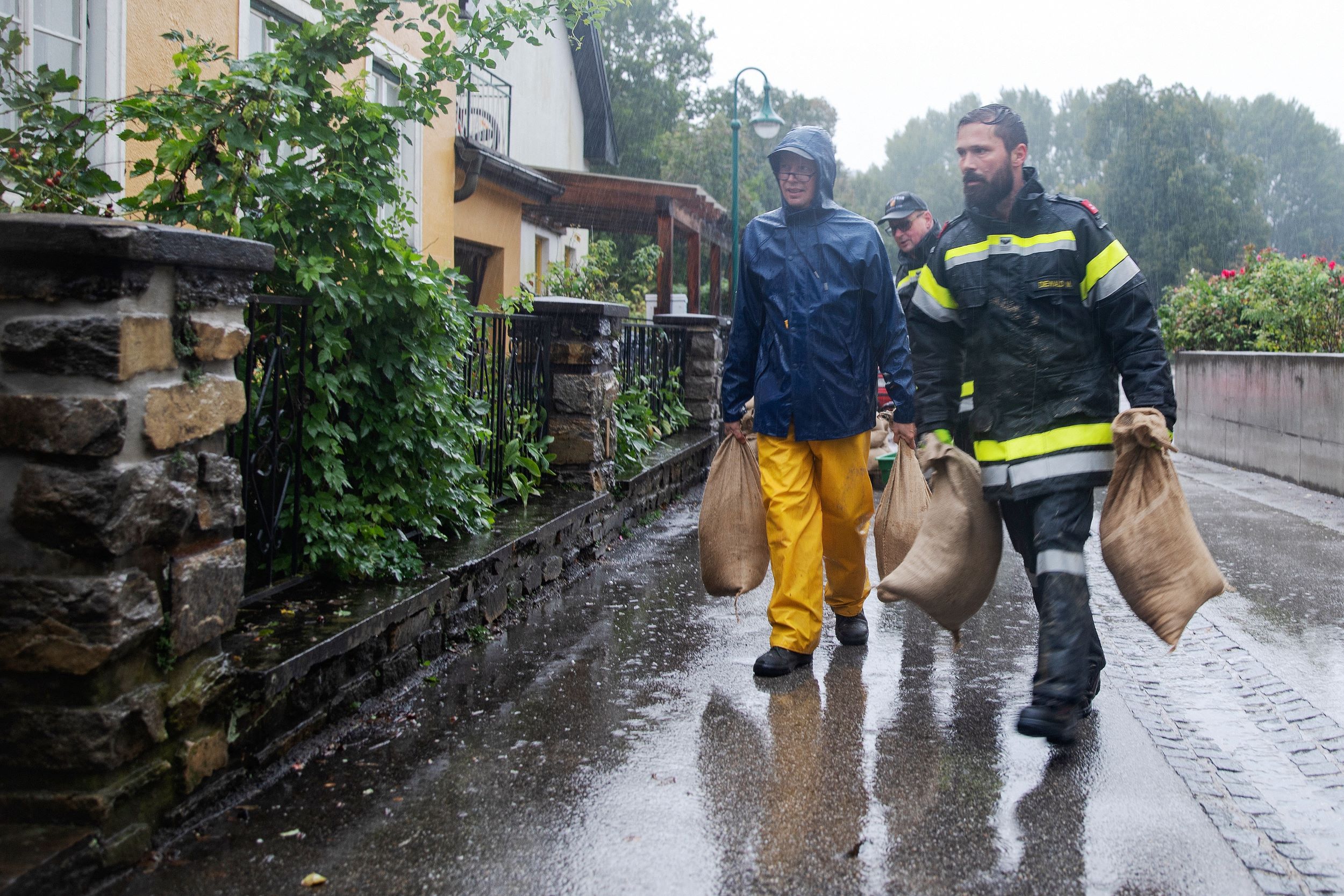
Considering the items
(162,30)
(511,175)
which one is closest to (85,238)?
(162,30)

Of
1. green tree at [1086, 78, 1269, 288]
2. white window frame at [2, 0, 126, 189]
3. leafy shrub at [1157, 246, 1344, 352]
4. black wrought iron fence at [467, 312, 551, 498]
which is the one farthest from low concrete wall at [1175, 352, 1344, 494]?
green tree at [1086, 78, 1269, 288]

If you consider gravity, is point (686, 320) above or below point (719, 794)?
above

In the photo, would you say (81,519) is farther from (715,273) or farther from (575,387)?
(715,273)

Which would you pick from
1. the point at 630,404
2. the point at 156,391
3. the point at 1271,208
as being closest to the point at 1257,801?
the point at 156,391

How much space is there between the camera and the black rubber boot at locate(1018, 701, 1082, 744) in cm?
367

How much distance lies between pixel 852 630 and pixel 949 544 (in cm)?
106

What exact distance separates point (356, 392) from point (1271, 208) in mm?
93292

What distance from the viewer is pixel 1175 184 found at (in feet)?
191

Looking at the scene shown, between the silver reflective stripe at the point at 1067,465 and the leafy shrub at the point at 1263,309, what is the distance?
8.69 metres

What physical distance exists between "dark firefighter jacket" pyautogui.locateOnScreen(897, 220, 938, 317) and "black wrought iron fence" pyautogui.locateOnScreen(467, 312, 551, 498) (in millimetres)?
1959

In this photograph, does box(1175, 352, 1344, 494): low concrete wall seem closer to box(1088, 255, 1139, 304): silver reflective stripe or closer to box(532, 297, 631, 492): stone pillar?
box(532, 297, 631, 492): stone pillar

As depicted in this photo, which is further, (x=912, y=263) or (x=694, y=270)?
(x=694, y=270)

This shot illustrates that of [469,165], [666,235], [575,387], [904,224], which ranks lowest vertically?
[575,387]

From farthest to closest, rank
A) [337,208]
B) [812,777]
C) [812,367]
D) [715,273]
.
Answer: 1. [715,273]
2. [812,367]
3. [337,208]
4. [812,777]
